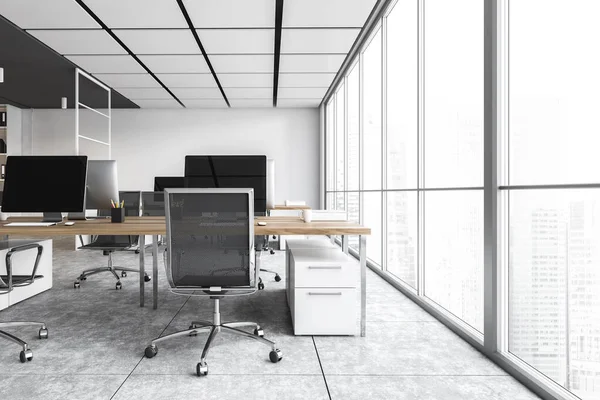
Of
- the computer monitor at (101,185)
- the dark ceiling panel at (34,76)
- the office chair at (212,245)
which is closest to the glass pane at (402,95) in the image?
Result: the office chair at (212,245)

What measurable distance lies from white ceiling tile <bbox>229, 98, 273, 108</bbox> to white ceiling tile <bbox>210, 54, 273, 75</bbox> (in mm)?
1798

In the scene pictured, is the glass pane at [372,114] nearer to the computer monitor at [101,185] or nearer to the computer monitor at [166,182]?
the computer monitor at [166,182]

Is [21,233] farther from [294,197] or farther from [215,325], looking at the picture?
[294,197]

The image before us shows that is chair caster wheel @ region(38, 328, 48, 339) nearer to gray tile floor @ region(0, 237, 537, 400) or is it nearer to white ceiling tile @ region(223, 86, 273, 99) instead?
gray tile floor @ region(0, 237, 537, 400)

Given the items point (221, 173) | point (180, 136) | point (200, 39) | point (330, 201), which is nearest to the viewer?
point (221, 173)

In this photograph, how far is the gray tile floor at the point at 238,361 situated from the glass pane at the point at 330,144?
4512mm

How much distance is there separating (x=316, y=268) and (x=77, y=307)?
223cm

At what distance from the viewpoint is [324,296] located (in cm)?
255

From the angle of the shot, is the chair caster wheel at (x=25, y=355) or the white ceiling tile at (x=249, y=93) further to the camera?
the white ceiling tile at (x=249, y=93)

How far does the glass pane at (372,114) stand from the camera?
4.66 meters

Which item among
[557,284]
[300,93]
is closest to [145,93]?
[300,93]

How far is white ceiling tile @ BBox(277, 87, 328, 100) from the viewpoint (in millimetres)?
6902

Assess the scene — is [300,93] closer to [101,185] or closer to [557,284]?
[101,185]

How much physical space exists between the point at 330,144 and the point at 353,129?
189 cm
